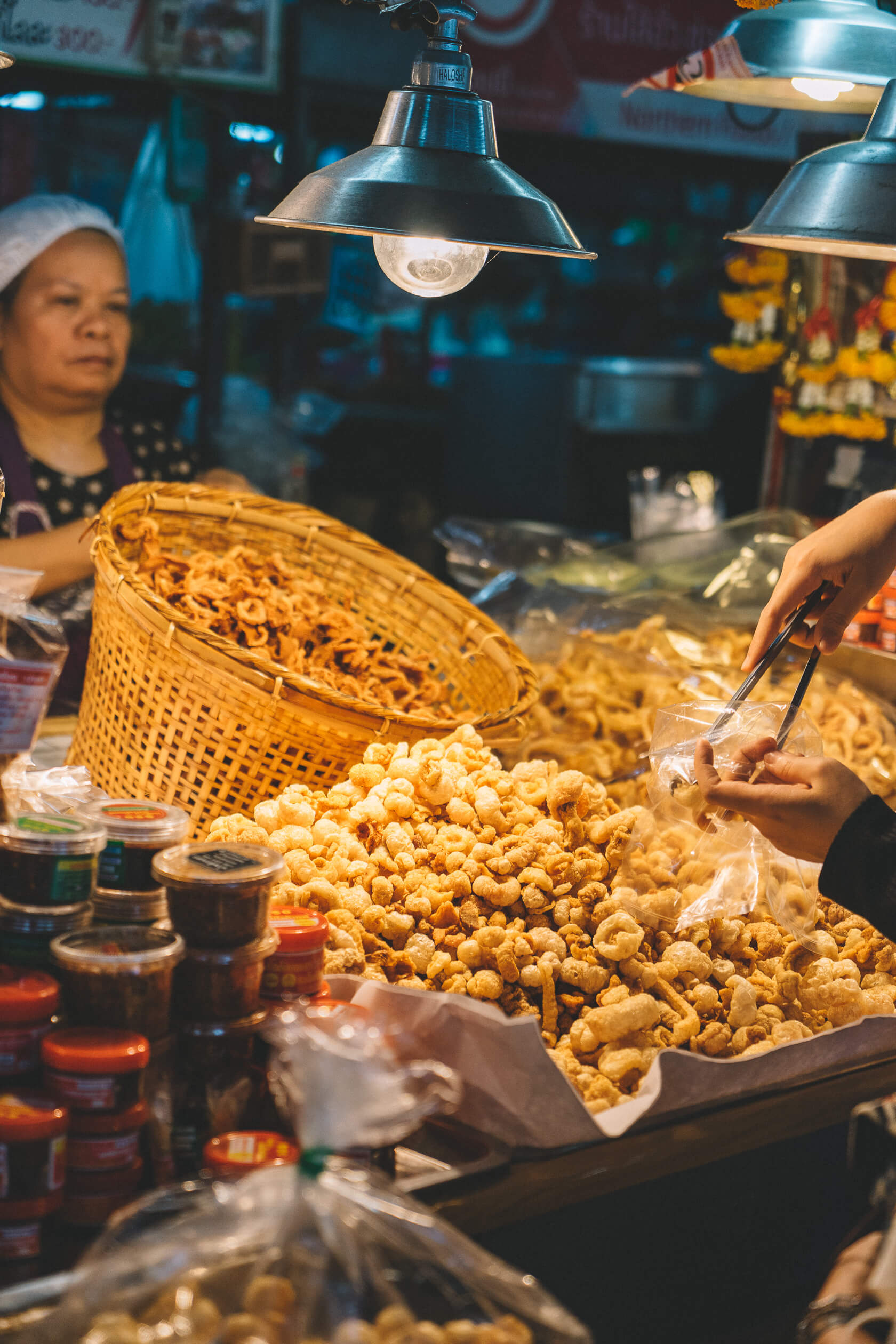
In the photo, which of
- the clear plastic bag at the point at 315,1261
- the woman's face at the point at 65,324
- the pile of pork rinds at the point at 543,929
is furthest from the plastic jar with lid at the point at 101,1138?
the woman's face at the point at 65,324

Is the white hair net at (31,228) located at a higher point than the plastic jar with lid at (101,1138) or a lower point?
higher

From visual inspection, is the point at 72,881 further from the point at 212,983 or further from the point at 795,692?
the point at 795,692

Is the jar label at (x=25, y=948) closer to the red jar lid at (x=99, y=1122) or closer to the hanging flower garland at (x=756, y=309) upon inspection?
the red jar lid at (x=99, y=1122)

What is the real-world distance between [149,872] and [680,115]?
14.0 feet

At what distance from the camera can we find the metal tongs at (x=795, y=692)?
182cm

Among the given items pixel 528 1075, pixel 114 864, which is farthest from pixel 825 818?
pixel 114 864

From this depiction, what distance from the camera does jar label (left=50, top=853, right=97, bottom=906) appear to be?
1.26 meters

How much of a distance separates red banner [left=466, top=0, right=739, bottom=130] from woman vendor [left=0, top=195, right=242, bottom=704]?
1413 mm

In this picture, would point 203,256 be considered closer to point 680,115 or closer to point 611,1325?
point 680,115

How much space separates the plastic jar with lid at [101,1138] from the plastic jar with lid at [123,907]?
204mm

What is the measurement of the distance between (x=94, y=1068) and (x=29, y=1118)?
0.22 ft

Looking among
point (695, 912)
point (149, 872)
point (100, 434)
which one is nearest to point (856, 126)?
point (100, 434)

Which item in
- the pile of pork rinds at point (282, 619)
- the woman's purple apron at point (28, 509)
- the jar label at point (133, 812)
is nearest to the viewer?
the jar label at point (133, 812)

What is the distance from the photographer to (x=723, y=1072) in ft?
5.28
